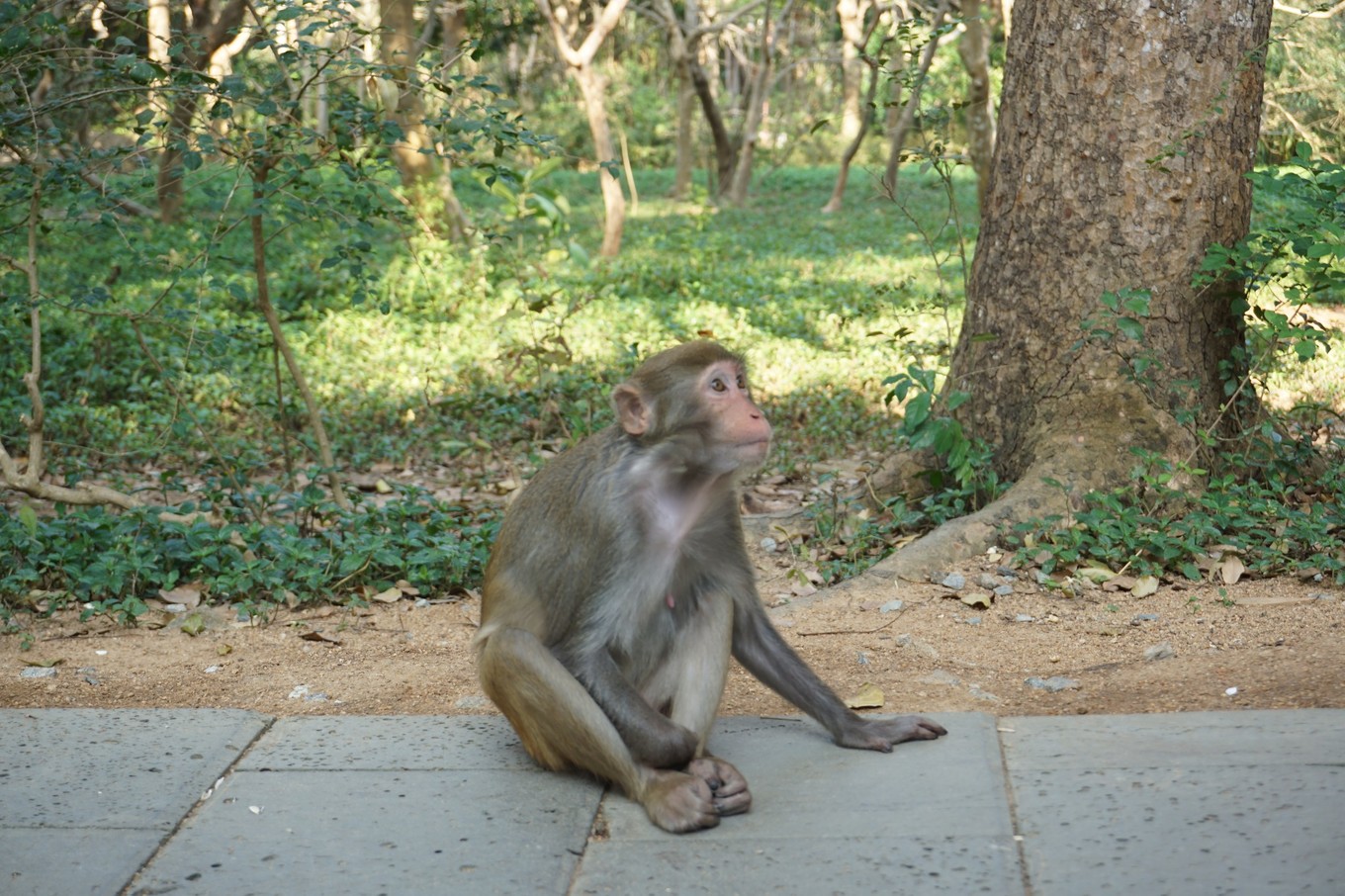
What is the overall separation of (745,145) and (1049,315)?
550 inches

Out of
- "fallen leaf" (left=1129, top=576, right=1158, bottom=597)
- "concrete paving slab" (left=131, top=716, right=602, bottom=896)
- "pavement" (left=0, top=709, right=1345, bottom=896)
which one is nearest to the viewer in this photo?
"pavement" (left=0, top=709, right=1345, bottom=896)

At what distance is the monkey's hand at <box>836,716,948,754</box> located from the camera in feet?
11.7

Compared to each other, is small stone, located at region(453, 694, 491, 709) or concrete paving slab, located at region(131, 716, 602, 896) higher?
concrete paving slab, located at region(131, 716, 602, 896)

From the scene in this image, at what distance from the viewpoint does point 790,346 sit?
32.1 ft

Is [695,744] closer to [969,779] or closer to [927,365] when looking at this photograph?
[969,779]

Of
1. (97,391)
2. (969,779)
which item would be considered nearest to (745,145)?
(97,391)

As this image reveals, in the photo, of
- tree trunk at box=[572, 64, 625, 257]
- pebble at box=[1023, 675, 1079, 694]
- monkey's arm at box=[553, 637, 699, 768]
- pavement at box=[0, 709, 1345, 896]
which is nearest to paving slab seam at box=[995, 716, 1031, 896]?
pavement at box=[0, 709, 1345, 896]

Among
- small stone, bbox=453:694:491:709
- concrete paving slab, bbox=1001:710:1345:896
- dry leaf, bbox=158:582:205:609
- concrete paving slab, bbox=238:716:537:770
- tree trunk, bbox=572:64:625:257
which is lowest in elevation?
dry leaf, bbox=158:582:205:609

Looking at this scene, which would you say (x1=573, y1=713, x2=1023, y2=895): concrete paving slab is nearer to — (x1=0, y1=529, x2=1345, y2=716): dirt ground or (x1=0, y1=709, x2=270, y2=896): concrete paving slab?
(x1=0, y1=529, x2=1345, y2=716): dirt ground

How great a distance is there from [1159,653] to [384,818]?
245 cm

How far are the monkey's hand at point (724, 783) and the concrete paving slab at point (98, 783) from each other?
47.7 inches

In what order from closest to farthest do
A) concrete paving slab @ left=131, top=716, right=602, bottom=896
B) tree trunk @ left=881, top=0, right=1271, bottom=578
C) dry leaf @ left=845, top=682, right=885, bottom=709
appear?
concrete paving slab @ left=131, top=716, right=602, bottom=896 → dry leaf @ left=845, top=682, right=885, bottom=709 → tree trunk @ left=881, top=0, right=1271, bottom=578

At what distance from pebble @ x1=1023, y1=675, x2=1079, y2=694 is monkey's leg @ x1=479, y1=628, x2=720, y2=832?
1.34 metres

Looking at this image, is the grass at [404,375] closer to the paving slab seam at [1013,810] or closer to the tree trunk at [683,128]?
the paving slab seam at [1013,810]
